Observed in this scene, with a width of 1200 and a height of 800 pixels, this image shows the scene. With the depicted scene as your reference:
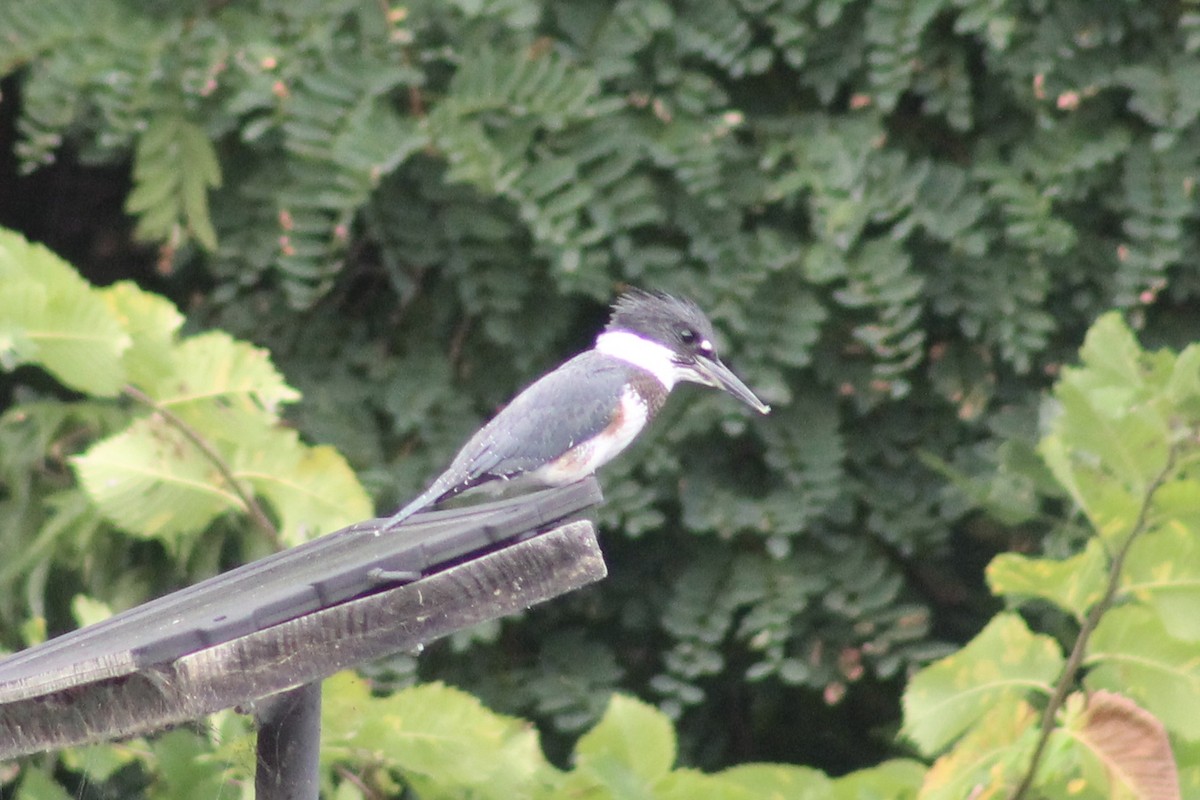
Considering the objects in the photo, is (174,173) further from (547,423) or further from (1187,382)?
(1187,382)

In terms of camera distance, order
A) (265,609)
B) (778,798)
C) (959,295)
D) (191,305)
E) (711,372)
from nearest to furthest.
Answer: (265,609) → (778,798) → (711,372) → (959,295) → (191,305)

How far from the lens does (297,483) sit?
2.66 m

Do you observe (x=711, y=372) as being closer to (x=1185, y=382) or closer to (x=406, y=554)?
(x=1185, y=382)

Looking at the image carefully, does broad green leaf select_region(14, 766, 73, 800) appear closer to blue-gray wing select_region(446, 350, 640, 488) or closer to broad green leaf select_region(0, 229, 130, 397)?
broad green leaf select_region(0, 229, 130, 397)

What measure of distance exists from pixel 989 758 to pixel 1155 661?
0.85 feet

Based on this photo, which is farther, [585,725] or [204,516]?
[585,725]

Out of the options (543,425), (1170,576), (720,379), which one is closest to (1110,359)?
(1170,576)

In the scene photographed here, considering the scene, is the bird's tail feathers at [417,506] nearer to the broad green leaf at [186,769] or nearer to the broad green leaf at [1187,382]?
the broad green leaf at [186,769]

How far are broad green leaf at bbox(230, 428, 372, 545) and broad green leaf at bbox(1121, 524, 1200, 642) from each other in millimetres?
1248

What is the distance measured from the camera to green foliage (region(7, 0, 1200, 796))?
2.98m

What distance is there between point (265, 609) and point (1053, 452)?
1.24 m

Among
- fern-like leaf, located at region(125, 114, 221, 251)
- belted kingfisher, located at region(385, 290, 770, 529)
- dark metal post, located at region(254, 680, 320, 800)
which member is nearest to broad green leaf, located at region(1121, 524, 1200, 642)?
belted kingfisher, located at region(385, 290, 770, 529)

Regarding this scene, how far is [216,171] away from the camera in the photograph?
10.6ft

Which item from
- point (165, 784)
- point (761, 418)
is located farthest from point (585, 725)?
point (165, 784)
